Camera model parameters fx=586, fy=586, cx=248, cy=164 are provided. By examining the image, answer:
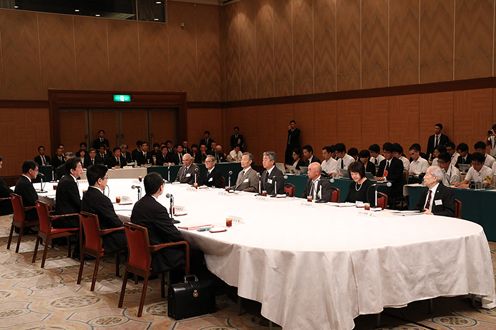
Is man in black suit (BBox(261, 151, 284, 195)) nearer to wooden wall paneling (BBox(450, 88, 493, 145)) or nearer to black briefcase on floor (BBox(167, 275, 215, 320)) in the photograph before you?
black briefcase on floor (BBox(167, 275, 215, 320))

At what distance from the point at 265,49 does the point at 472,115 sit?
728cm

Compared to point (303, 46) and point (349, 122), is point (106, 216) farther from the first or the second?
point (303, 46)

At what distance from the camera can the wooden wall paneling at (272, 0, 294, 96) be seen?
16.5 meters

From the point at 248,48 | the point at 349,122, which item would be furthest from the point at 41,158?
the point at 349,122

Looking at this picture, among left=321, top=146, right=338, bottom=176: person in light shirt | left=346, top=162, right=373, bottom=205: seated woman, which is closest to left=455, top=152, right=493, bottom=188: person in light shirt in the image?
left=346, top=162, right=373, bottom=205: seated woman

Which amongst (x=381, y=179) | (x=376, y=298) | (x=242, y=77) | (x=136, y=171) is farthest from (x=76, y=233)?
(x=242, y=77)

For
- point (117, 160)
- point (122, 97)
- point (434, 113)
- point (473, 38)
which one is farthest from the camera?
point (122, 97)

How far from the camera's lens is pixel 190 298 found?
519cm

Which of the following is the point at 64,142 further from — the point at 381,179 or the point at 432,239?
the point at 432,239

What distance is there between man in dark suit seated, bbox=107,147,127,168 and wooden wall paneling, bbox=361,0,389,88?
651 centimetres

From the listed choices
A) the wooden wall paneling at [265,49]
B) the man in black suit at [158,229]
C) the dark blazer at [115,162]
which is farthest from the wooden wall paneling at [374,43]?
the man in black suit at [158,229]

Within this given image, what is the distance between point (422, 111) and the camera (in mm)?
12906

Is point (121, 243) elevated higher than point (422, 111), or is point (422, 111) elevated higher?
point (422, 111)

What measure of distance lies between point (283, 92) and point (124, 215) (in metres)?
10.9
